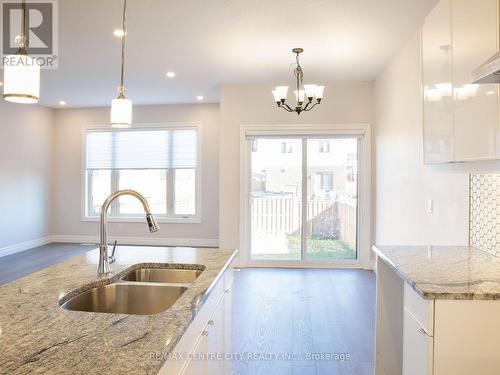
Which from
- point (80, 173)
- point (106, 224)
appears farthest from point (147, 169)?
point (106, 224)

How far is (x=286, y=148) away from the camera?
5535 mm

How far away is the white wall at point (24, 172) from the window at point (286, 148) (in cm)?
476

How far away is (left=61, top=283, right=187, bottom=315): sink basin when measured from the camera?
1.65 metres

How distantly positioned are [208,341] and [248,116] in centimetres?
423

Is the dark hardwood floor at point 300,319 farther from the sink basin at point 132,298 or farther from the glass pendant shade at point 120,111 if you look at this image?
the glass pendant shade at point 120,111

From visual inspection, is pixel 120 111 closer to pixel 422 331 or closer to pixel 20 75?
pixel 20 75

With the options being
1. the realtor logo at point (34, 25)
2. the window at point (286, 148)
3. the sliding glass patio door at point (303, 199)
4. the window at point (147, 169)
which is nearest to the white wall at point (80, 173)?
the window at point (147, 169)

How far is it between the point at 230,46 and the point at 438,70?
91.5 inches

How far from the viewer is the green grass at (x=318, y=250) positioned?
5504 mm

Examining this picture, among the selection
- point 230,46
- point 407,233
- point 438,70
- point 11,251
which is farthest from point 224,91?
point 11,251

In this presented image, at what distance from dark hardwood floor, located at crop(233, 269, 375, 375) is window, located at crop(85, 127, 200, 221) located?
8.26ft

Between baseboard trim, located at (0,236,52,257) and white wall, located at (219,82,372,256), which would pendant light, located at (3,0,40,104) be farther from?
baseboard trim, located at (0,236,52,257)

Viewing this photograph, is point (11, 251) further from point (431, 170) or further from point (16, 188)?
point (431, 170)

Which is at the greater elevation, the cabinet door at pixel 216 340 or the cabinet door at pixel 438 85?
the cabinet door at pixel 438 85
